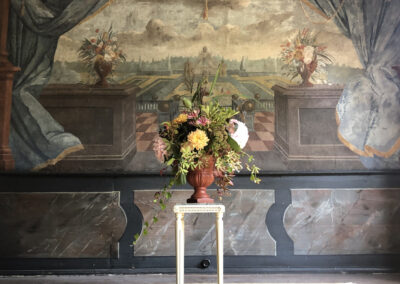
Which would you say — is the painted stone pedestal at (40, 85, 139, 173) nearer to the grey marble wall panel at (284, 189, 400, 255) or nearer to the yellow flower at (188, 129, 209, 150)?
the grey marble wall panel at (284, 189, 400, 255)

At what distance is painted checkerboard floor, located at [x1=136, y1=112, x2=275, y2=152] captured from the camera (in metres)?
6.24

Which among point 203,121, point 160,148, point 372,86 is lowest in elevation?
point 160,148

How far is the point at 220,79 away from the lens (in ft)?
20.9

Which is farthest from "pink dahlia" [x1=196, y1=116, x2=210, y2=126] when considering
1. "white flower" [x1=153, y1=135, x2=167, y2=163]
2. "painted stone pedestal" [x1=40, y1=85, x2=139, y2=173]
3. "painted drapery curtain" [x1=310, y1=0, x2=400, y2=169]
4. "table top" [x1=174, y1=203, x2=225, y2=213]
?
"painted drapery curtain" [x1=310, y1=0, x2=400, y2=169]

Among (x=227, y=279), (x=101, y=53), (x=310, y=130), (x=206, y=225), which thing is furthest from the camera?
(x=101, y=53)

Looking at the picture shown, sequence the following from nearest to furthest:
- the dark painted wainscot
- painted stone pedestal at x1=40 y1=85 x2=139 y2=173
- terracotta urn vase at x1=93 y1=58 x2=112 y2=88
→ the dark painted wainscot < painted stone pedestal at x1=40 y1=85 x2=139 y2=173 < terracotta urn vase at x1=93 y1=58 x2=112 y2=88

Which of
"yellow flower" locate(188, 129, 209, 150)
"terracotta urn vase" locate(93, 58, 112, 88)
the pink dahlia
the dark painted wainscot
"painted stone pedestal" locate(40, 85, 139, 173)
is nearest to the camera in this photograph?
"yellow flower" locate(188, 129, 209, 150)

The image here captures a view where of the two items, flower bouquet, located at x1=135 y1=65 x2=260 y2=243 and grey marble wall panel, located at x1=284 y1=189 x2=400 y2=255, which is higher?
flower bouquet, located at x1=135 y1=65 x2=260 y2=243

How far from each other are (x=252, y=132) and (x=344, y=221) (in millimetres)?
1739

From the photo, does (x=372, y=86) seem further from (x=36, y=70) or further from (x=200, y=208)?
(x=36, y=70)

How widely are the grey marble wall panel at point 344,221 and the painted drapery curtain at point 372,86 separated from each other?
521 millimetres

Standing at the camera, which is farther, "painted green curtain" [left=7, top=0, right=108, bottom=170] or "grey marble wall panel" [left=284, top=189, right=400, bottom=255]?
"painted green curtain" [left=7, top=0, right=108, bottom=170]

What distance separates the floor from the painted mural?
1.42 m

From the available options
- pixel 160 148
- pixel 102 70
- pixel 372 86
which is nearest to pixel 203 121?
pixel 160 148
